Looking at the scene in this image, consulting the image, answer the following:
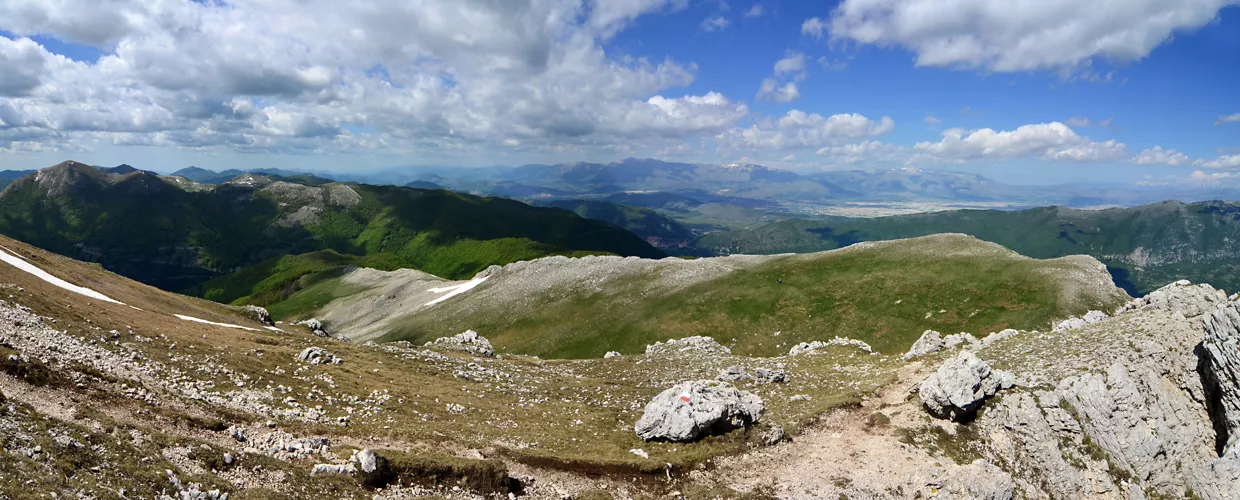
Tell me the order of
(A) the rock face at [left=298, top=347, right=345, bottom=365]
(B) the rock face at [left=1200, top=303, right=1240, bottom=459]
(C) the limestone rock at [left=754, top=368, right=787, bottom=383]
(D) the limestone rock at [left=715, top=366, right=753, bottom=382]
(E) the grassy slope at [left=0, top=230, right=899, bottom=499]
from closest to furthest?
(E) the grassy slope at [left=0, top=230, right=899, bottom=499]
(B) the rock face at [left=1200, top=303, right=1240, bottom=459]
(A) the rock face at [left=298, top=347, right=345, bottom=365]
(C) the limestone rock at [left=754, top=368, right=787, bottom=383]
(D) the limestone rock at [left=715, top=366, right=753, bottom=382]

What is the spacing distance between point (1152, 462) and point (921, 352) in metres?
16.4

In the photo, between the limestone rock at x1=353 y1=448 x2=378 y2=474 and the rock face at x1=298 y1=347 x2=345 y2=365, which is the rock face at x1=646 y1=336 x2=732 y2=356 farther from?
the limestone rock at x1=353 y1=448 x2=378 y2=474

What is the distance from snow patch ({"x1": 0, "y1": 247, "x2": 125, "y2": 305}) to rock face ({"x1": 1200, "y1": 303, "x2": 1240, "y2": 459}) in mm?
75163

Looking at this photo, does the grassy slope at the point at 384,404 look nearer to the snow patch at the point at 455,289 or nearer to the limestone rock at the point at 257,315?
the limestone rock at the point at 257,315

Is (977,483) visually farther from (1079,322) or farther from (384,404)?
(384,404)

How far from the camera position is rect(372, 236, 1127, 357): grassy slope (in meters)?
63.9

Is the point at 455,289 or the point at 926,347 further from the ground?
the point at 926,347

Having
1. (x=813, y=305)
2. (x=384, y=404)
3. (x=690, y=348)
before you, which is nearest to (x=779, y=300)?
(x=813, y=305)

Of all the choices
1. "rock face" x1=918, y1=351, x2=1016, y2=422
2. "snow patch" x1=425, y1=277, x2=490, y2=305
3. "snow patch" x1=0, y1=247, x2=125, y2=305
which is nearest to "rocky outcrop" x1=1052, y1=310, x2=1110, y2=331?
"rock face" x1=918, y1=351, x2=1016, y2=422

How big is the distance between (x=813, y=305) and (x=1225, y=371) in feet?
150

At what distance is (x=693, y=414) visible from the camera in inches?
1147

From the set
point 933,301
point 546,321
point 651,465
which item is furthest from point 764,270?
point 651,465

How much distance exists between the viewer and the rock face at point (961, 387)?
1141 inches

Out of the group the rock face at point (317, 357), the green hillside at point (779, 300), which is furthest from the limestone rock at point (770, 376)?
the rock face at point (317, 357)
